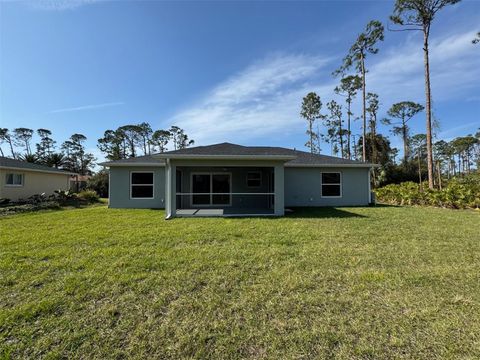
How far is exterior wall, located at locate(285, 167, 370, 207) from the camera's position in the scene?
45.5 ft

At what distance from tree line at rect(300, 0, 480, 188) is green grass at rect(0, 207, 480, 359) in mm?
14981

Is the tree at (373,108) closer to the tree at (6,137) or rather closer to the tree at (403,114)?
the tree at (403,114)

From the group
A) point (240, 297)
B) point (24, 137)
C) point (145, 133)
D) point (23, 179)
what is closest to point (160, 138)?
point (145, 133)

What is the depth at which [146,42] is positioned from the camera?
11242 millimetres

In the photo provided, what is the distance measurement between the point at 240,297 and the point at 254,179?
10641 millimetres

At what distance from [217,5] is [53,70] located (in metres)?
7.84

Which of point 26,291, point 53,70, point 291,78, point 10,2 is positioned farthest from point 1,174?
point 291,78

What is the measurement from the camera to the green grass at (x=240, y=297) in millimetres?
2346

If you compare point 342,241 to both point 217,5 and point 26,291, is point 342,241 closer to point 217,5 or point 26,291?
point 26,291

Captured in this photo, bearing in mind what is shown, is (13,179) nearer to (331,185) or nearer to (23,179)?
(23,179)

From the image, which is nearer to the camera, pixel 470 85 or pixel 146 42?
pixel 146 42

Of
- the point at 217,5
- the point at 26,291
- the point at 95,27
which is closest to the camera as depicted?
the point at 26,291

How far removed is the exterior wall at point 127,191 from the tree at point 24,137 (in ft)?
165

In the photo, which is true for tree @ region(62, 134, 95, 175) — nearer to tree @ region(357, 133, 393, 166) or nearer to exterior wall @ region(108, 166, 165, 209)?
exterior wall @ region(108, 166, 165, 209)
